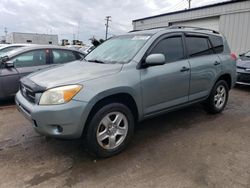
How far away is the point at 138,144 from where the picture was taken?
3.46 meters

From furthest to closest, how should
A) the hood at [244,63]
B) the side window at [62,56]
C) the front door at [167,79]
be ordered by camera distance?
the hood at [244,63], the side window at [62,56], the front door at [167,79]

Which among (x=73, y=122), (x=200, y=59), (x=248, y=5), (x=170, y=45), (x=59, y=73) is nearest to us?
(x=73, y=122)

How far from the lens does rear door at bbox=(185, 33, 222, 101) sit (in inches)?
158

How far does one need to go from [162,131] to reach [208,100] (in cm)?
136

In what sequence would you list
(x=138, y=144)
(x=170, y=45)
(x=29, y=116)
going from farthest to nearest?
(x=170, y=45) → (x=138, y=144) → (x=29, y=116)

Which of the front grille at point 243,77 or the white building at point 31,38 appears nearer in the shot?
the front grille at point 243,77

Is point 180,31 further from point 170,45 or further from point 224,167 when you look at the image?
point 224,167

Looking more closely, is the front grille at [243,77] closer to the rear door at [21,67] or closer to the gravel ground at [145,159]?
the gravel ground at [145,159]

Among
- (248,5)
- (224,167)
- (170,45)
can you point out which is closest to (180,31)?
(170,45)

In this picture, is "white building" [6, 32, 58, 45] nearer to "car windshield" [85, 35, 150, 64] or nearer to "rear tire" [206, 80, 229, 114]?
"car windshield" [85, 35, 150, 64]

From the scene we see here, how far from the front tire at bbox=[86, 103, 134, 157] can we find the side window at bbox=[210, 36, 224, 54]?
2564 mm

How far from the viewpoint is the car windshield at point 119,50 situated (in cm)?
339

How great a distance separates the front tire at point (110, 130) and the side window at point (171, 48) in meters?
1.11

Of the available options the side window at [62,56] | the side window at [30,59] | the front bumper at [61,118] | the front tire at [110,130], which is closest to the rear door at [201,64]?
the front tire at [110,130]
